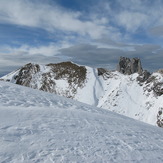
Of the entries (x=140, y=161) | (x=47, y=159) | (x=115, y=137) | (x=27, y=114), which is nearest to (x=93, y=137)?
(x=115, y=137)

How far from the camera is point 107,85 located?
73.0m

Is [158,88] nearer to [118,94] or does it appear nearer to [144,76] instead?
[144,76]

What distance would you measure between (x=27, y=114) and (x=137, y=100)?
179ft

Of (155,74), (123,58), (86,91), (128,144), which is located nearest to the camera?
(128,144)

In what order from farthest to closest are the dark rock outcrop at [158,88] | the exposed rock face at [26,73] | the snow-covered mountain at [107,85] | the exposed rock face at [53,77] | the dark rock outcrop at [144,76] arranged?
the exposed rock face at [26,73], the exposed rock face at [53,77], the dark rock outcrop at [144,76], the dark rock outcrop at [158,88], the snow-covered mountain at [107,85]

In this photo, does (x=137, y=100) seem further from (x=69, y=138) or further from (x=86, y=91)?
(x=69, y=138)

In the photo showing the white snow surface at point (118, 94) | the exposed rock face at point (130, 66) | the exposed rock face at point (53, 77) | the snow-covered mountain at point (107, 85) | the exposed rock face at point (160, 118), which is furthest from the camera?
the exposed rock face at point (130, 66)

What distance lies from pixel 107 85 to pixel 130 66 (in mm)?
19474

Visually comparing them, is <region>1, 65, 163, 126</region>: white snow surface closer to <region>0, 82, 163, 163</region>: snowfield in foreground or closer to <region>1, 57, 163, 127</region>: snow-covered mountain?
<region>1, 57, 163, 127</region>: snow-covered mountain

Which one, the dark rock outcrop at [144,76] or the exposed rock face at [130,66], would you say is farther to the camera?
the exposed rock face at [130,66]

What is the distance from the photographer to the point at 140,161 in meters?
6.74

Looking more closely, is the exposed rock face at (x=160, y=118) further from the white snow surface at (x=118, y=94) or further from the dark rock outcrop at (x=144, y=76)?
the dark rock outcrop at (x=144, y=76)

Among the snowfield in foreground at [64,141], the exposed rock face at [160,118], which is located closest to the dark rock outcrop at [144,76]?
the exposed rock face at [160,118]

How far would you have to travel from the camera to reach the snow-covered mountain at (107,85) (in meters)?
55.1
